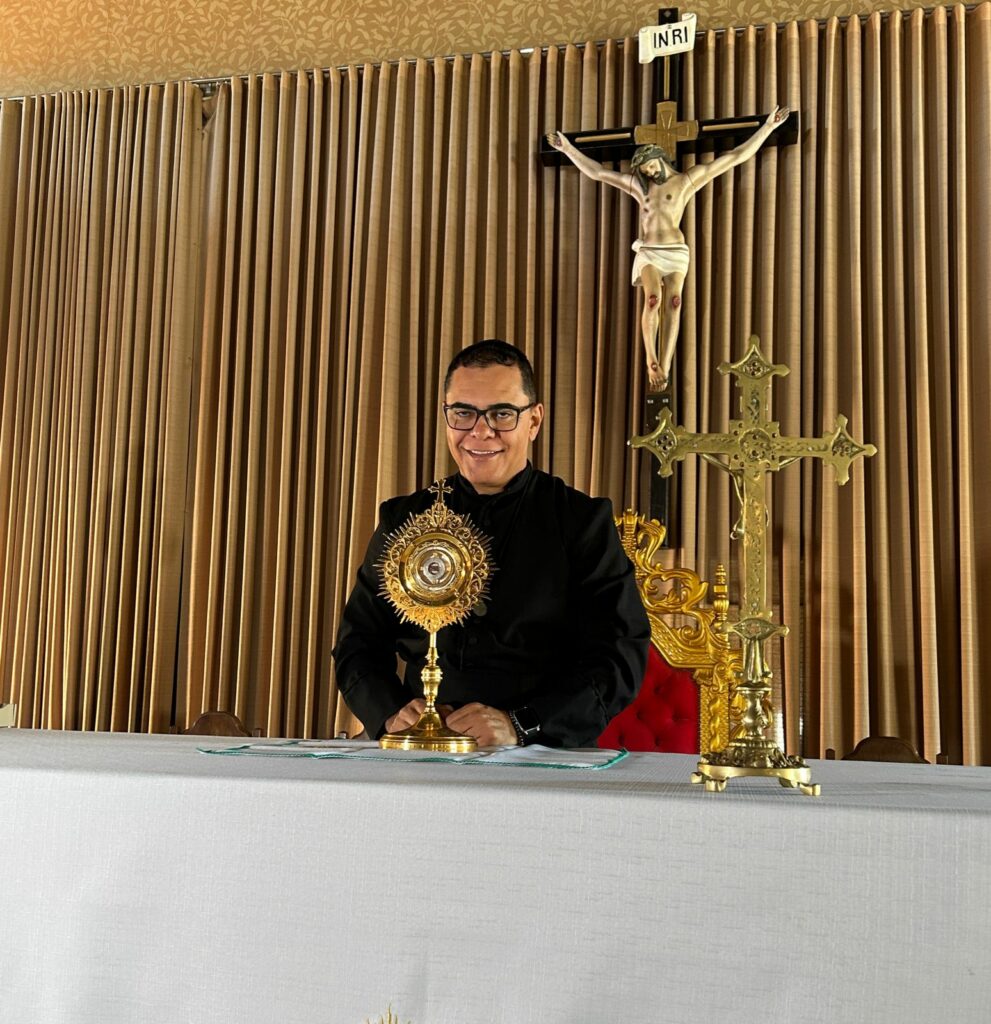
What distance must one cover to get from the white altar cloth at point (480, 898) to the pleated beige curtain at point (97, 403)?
4295mm

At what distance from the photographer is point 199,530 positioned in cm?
570

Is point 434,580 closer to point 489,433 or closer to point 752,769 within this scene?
point 489,433

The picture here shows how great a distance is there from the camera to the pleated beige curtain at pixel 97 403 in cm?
579

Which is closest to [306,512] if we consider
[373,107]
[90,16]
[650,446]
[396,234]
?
[396,234]

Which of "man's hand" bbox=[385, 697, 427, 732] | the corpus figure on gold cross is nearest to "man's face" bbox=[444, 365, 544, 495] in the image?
"man's hand" bbox=[385, 697, 427, 732]

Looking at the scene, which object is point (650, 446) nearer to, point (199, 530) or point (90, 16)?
point (199, 530)

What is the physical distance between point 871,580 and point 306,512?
A: 2.56 meters

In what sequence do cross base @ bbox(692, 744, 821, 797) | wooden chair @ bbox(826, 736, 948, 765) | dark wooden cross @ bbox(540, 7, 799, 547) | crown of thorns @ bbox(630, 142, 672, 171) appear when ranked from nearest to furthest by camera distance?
cross base @ bbox(692, 744, 821, 797)
wooden chair @ bbox(826, 736, 948, 765)
crown of thorns @ bbox(630, 142, 672, 171)
dark wooden cross @ bbox(540, 7, 799, 547)

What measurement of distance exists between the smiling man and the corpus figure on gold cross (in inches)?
96.2

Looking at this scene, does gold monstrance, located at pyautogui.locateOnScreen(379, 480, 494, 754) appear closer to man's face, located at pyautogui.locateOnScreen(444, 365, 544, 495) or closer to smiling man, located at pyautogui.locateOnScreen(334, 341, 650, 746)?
smiling man, located at pyautogui.locateOnScreen(334, 341, 650, 746)

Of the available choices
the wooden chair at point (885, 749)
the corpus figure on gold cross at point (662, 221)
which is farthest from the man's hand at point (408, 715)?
the corpus figure on gold cross at point (662, 221)

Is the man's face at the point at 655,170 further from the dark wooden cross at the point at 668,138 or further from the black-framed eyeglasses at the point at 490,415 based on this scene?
the black-framed eyeglasses at the point at 490,415

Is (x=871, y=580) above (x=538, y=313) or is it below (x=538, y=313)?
below

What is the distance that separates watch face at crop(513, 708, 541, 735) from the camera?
2.12 metres
